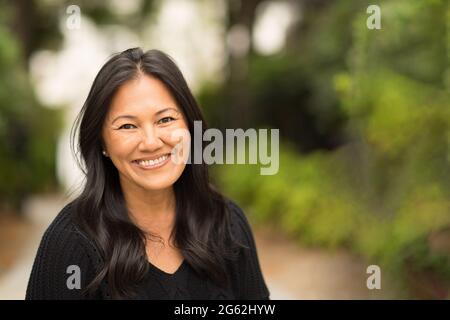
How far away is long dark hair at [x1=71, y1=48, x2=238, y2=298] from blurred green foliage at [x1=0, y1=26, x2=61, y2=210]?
6218 millimetres

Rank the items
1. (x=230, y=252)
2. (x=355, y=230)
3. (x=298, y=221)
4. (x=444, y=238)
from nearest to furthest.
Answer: (x=230, y=252) < (x=444, y=238) < (x=355, y=230) < (x=298, y=221)

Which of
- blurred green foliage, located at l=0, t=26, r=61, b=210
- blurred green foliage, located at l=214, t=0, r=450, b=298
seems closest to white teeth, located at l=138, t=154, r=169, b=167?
blurred green foliage, located at l=214, t=0, r=450, b=298

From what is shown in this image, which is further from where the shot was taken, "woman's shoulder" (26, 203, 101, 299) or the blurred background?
the blurred background

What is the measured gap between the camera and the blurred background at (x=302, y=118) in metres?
5.82

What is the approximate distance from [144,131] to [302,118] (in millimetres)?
13776

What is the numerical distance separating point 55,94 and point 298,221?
1443cm

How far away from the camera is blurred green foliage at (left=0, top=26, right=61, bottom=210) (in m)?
9.27

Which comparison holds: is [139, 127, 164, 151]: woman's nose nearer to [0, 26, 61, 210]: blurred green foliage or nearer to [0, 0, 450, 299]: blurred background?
[0, 0, 450, 299]: blurred background

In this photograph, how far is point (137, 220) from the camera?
2391mm

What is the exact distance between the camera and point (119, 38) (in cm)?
1717

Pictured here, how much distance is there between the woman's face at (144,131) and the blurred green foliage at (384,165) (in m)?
3.23

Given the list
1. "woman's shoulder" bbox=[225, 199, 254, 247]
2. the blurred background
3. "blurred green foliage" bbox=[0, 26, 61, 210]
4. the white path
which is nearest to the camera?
"woman's shoulder" bbox=[225, 199, 254, 247]
